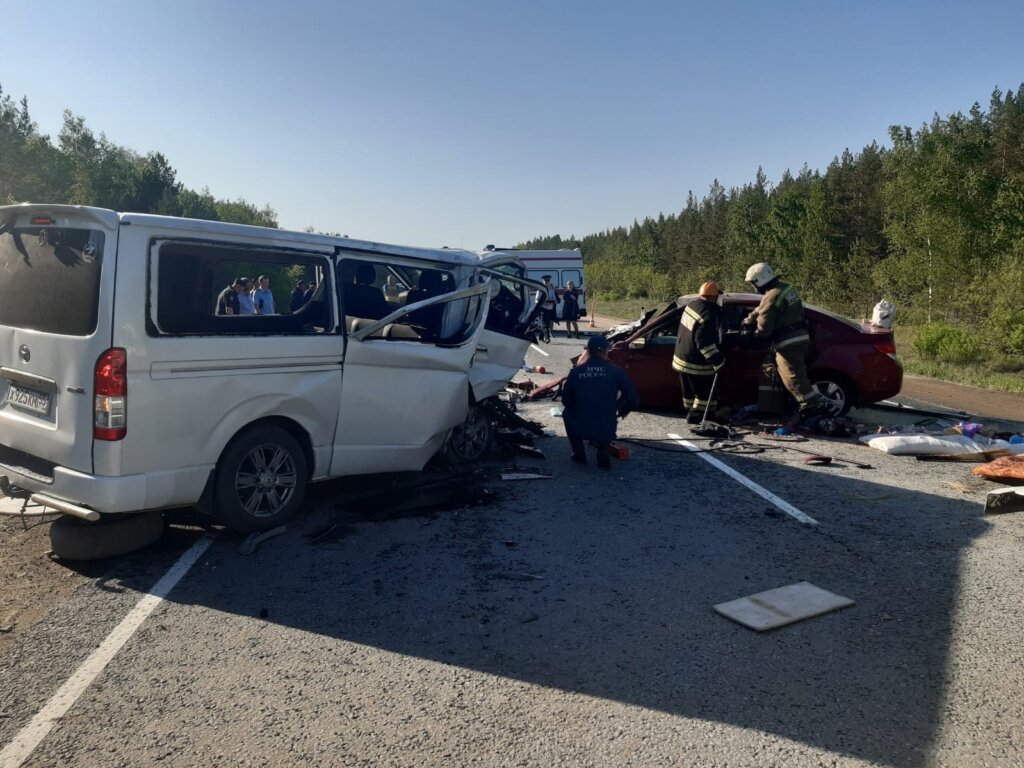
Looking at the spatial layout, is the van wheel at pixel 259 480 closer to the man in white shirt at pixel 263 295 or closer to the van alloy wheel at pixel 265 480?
the van alloy wheel at pixel 265 480

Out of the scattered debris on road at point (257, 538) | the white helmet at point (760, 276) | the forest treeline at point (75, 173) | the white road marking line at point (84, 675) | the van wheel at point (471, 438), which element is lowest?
the white road marking line at point (84, 675)

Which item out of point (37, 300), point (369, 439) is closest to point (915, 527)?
point (369, 439)

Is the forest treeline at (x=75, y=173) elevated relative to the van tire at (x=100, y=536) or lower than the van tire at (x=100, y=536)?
elevated

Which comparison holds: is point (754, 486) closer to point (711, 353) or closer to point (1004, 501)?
point (1004, 501)

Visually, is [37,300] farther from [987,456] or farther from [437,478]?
[987,456]

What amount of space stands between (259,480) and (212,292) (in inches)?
54.5

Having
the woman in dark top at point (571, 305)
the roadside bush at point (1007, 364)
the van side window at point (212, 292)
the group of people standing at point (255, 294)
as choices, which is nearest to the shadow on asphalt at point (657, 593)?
the van side window at point (212, 292)

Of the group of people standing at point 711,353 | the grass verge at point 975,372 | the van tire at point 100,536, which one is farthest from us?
the grass verge at point 975,372

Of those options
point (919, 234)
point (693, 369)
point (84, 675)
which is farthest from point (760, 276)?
point (919, 234)

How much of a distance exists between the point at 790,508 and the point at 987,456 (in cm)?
327

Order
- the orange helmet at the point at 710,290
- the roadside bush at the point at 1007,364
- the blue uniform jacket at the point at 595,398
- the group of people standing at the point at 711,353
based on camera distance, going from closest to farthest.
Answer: the blue uniform jacket at the point at 595,398 < the group of people standing at the point at 711,353 < the orange helmet at the point at 710,290 < the roadside bush at the point at 1007,364

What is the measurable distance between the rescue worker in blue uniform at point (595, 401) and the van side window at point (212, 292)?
2.92 meters

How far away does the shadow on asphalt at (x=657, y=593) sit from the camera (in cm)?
351

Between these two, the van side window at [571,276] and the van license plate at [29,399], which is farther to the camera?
the van side window at [571,276]
